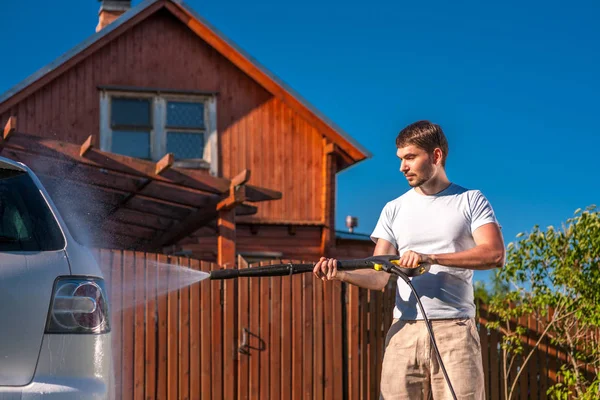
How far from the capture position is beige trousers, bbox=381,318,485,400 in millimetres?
5055

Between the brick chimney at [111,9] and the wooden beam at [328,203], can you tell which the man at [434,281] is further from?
the brick chimney at [111,9]

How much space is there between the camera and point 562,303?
34.8ft

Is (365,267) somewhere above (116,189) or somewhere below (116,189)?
below

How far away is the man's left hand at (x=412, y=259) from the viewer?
4.73 metres

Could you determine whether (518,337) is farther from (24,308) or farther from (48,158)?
(24,308)

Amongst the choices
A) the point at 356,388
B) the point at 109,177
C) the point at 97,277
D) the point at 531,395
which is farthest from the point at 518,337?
the point at 97,277

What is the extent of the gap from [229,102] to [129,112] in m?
1.98

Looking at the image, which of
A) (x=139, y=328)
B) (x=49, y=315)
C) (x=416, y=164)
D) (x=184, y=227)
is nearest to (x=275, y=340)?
(x=139, y=328)

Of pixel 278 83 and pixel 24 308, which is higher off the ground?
pixel 278 83

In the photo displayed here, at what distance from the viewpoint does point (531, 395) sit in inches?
442

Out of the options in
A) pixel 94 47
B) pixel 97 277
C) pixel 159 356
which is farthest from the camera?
pixel 94 47

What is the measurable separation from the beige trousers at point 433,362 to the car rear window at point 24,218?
2.00 m

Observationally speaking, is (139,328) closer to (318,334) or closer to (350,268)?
(318,334)

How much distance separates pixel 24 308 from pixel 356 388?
7.12 metres
